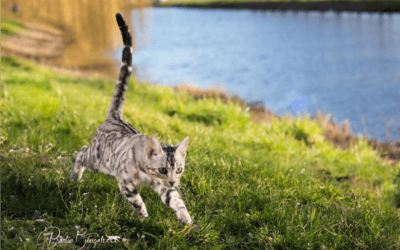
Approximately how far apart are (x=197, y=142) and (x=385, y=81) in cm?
1794

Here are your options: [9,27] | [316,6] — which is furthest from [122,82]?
[316,6]

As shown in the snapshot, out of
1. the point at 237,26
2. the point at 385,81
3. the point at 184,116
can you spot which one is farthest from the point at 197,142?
the point at 237,26

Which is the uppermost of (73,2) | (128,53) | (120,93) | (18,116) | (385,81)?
(73,2)

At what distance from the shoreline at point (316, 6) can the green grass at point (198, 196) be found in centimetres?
4535

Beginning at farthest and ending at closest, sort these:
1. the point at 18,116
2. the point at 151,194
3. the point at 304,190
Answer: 1. the point at 18,116
2. the point at 304,190
3. the point at 151,194

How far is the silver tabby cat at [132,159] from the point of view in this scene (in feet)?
11.2

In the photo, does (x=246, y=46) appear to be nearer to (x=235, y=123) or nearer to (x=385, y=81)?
(x=385, y=81)

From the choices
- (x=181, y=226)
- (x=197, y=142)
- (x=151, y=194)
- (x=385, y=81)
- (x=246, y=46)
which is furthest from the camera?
(x=246, y=46)

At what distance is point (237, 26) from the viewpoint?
44.7 metres

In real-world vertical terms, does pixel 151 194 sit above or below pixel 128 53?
below

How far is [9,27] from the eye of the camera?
27953mm

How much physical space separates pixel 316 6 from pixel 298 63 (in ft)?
113

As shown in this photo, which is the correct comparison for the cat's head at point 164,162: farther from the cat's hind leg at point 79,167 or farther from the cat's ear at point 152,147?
the cat's hind leg at point 79,167

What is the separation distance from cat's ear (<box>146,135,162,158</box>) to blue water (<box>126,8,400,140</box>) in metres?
11.5
